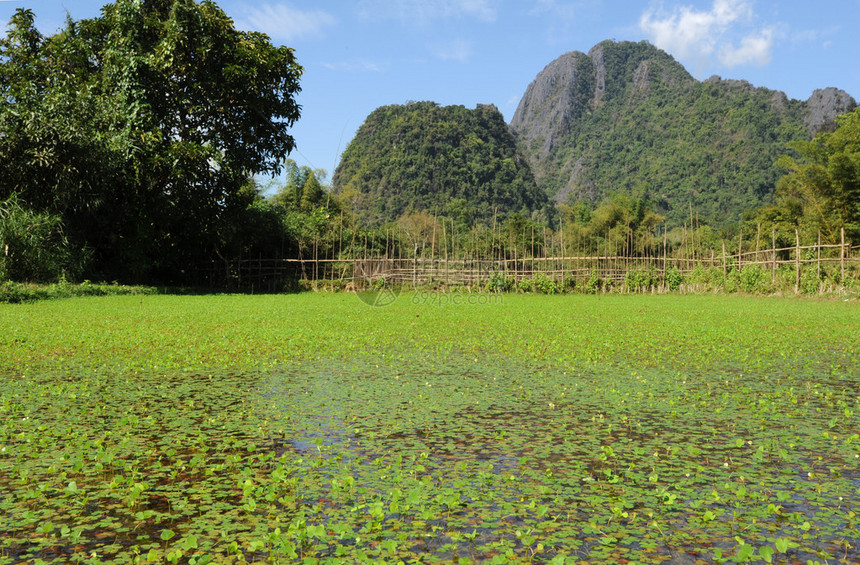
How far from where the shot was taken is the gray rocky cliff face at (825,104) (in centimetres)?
7631

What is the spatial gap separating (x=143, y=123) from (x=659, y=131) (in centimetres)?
8260

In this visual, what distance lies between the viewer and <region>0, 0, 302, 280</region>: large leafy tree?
68.8 feet

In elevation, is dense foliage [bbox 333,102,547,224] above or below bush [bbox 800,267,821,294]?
above

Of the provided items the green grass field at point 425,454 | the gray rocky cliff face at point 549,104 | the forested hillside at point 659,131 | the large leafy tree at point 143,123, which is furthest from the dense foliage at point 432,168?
the green grass field at point 425,454

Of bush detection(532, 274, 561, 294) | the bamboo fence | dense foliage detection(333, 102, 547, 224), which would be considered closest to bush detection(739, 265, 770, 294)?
the bamboo fence

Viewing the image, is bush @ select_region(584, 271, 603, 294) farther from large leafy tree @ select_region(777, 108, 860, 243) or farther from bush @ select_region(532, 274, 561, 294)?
large leafy tree @ select_region(777, 108, 860, 243)

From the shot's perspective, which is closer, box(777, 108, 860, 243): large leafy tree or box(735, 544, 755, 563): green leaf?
box(735, 544, 755, 563): green leaf

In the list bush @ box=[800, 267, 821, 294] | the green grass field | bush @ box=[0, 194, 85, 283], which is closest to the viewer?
Result: the green grass field

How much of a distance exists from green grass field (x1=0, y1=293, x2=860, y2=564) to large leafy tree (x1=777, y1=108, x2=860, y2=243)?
25.1m

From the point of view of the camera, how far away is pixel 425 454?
402 centimetres

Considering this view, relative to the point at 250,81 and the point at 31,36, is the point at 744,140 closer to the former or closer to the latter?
the point at 250,81

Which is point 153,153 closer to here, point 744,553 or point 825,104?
point 744,553

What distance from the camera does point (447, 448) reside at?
440 centimetres

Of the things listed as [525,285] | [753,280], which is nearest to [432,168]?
[525,285]
